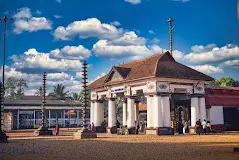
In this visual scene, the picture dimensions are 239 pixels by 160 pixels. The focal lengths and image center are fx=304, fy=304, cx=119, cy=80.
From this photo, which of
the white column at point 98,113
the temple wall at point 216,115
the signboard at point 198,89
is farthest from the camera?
the white column at point 98,113

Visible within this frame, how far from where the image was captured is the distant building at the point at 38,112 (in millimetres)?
60219

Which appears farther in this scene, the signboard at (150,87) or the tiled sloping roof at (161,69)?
the tiled sloping roof at (161,69)

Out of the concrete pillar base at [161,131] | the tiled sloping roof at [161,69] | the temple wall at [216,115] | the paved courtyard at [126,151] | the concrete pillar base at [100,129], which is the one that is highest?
the tiled sloping roof at [161,69]

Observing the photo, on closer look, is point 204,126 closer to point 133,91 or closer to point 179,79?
point 179,79

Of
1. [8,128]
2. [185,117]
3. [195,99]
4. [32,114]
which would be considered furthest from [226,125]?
[32,114]

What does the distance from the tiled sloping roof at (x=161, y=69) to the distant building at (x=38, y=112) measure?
33.9 metres

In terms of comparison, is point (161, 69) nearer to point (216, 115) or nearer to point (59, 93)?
point (216, 115)

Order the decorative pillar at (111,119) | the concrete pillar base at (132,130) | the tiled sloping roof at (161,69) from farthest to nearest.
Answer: the decorative pillar at (111,119) < the concrete pillar base at (132,130) < the tiled sloping roof at (161,69)

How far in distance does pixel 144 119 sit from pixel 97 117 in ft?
30.5

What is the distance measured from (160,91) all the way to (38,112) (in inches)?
1620

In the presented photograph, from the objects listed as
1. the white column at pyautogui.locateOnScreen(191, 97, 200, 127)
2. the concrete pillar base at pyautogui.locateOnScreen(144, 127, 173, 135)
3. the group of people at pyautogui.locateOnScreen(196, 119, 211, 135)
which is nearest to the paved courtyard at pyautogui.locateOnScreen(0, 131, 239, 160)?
the concrete pillar base at pyautogui.locateOnScreen(144, 127, 173, 135)

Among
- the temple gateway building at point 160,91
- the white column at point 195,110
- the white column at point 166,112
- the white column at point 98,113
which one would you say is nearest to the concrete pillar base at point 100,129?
the white column at point 98,113

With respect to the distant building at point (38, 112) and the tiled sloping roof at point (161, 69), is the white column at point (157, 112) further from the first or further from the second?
the distant building at point (38, 112)

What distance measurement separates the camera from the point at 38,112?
208ft
